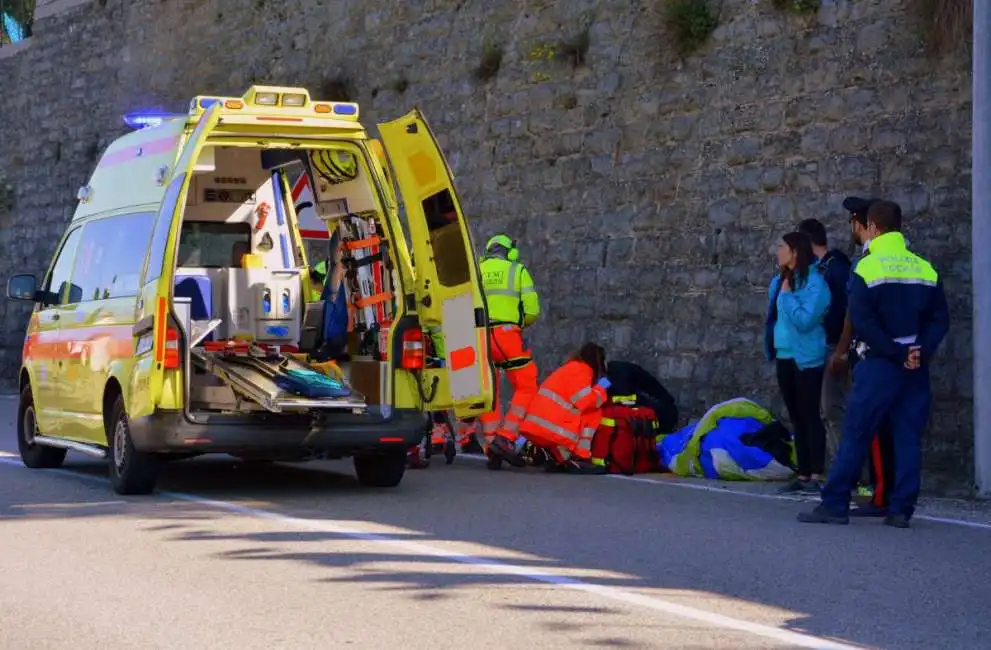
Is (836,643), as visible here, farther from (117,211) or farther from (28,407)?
(28,407)

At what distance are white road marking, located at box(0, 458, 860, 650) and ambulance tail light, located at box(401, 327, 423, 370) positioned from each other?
1454 millimetres

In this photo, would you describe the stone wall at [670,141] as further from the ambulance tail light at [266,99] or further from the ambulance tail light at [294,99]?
the ambulance tail light at [266,99]

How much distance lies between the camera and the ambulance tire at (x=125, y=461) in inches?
402

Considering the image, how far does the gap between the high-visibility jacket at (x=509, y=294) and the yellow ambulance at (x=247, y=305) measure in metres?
1.39

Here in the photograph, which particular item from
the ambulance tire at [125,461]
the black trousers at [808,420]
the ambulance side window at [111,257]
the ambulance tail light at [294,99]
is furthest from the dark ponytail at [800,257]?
the ambulance tire at [125,461]

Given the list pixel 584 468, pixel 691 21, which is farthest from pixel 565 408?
pixel 691 21

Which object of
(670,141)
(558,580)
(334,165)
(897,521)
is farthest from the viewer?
(670,141)

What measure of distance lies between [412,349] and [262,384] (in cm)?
100

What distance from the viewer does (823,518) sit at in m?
9.18

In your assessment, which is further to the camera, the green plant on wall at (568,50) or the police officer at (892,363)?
the green plant on wall at (568,50)

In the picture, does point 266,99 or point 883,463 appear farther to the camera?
point 266,99

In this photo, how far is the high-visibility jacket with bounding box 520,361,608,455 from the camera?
12.3 meters

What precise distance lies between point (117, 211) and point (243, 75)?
1100 cm

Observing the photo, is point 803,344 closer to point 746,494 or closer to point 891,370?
point 746,494
